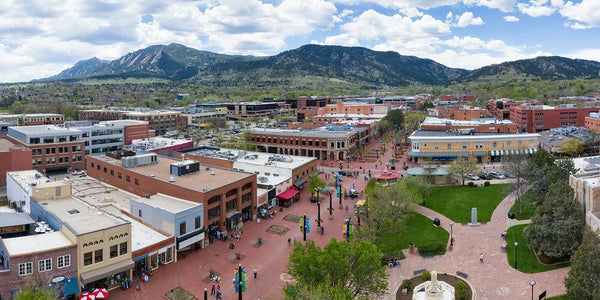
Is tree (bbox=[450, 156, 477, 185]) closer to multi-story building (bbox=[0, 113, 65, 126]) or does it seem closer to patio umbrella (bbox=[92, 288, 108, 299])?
patio umbrella (bbox=[92, 288, 108, 299])

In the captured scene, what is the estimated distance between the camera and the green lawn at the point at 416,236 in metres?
45.4

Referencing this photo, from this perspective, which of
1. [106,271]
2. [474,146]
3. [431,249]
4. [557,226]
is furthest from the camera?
[474,146]

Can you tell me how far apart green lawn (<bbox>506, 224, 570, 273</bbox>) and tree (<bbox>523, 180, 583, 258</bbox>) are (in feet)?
3.66

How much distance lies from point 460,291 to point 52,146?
83948 mm

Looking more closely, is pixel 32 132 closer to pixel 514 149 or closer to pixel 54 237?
pixel 54 237

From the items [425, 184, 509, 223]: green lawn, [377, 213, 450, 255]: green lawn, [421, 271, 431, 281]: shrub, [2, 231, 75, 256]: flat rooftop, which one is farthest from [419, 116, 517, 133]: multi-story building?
[2, 231, 75, 256]: flat rooftop

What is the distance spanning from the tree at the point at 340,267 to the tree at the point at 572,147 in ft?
266

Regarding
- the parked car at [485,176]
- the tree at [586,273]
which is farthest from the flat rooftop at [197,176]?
the parked car at [485,176]

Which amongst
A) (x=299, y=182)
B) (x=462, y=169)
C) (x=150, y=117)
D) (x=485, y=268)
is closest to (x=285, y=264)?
(x=485, y=268)

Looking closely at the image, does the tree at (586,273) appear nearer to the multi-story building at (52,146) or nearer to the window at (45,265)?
the window at (45,265)

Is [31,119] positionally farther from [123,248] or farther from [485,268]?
[485,268]

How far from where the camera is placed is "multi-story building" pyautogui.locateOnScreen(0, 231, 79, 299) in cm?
3127

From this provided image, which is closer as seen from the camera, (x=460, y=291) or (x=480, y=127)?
(x=460, y=291)

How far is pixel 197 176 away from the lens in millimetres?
54281
